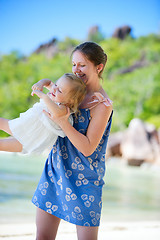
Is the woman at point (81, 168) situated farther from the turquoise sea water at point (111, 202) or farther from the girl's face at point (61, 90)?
the turquoise sea water at point (111, 202)

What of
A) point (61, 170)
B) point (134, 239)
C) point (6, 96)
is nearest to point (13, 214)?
point (134, 239)

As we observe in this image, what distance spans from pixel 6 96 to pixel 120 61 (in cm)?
832

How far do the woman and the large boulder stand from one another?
10.7m

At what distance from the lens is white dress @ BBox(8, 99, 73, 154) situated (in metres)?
1.48

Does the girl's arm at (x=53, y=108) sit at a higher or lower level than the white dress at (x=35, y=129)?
higher

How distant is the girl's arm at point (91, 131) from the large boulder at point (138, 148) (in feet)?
35.3

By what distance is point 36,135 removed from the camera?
1.49 metres

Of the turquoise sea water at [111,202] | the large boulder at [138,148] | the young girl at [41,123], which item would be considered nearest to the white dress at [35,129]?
the young girl at [41,123]

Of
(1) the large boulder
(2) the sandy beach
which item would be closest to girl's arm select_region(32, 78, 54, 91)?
(2) the sandy beach

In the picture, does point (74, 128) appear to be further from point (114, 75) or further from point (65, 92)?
point (114, 75)

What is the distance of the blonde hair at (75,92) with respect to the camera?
1465 mm

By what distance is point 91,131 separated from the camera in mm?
1495

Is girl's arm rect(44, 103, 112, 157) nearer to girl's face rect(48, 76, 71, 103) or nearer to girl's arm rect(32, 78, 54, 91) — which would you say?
girl's face rect(48, 76, 71, 103)

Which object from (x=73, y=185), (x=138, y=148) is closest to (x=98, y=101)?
(x=73, y=185)
